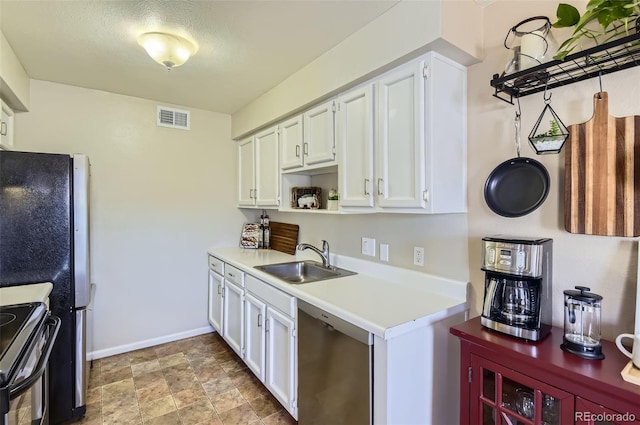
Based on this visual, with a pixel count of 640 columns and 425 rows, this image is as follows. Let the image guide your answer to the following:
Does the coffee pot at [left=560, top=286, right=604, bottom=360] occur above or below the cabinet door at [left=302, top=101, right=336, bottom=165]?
below

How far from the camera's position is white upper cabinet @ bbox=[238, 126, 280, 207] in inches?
112

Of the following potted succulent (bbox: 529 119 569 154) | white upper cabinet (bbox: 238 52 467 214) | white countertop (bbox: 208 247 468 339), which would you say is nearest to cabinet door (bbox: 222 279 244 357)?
white countertop (bbox: 208 247 468 339)

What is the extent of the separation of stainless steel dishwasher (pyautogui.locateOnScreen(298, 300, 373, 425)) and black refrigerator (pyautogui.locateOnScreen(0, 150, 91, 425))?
4.67 feet

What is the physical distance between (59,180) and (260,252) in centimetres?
169

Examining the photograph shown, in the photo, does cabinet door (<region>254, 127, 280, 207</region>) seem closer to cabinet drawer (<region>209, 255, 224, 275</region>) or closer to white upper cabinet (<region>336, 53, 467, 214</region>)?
cabinet drawer (<region>209, 255, 224, 275</region>)

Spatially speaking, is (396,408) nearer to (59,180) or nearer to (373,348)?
(373,348)

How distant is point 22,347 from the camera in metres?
1.20

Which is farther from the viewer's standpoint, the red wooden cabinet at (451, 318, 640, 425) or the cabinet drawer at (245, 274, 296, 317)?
the cabinet drawer at (245, 274, 296, 317)

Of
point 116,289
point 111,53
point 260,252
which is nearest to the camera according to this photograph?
point 111,53

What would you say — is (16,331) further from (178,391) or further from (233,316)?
(233,316)

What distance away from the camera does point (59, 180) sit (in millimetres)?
1957

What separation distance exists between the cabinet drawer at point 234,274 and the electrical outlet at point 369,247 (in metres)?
0.99

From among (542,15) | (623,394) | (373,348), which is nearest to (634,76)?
(542,15)

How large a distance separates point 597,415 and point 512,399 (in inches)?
10.9
